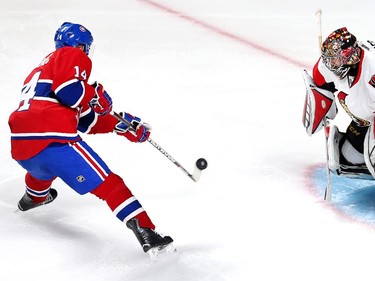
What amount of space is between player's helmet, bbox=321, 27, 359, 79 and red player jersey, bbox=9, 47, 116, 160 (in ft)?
3.35

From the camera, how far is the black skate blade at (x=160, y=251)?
114 inches

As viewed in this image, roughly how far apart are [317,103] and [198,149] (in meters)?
0.82

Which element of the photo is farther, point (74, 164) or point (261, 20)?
point (261, 20)

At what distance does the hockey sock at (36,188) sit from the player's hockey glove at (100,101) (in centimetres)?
41

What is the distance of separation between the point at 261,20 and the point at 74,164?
3.61 m

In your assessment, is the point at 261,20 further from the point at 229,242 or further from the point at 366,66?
the point at 229,242

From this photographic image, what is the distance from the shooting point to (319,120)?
3523mm

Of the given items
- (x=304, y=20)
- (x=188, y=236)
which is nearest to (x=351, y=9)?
(x=304, y=20)

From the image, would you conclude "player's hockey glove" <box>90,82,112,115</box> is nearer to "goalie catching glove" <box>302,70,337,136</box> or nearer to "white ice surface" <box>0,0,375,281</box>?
"white ice surface" <box>0,0,375,281</box>

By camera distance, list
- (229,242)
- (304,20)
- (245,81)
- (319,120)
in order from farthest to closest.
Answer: (304,20) < (245,81) < (319,120) < (229,242)

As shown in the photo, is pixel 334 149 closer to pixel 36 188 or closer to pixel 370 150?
pixel 370 150

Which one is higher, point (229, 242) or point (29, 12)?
point (29, 12)

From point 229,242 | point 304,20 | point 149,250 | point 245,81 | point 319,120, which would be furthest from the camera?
point 304,20

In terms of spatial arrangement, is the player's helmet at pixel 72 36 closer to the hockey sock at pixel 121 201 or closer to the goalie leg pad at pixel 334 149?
the hockey sock at pixel 121 201
